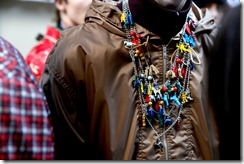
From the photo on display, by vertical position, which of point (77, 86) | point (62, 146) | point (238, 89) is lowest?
point (62, 146)

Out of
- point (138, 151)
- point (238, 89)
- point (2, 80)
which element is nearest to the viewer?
point (238, 89)

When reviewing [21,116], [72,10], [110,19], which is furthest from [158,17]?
[72,10]

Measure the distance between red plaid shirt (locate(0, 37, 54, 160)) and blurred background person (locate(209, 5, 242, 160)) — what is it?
0.32 m

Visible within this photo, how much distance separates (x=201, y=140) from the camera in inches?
36.5

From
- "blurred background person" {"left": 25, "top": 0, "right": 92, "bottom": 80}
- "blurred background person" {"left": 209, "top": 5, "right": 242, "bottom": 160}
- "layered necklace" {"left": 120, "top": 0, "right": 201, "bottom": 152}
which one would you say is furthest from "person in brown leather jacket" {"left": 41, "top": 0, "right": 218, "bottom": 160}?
"blurred background person" {"left": 25, "top": 0, "right": 92, "bottom": 80}

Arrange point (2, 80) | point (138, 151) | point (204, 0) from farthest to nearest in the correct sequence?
1. point (204, 0)
2. point (138, 151)
3. point (2, 80)

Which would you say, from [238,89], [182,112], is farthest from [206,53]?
[238,89]

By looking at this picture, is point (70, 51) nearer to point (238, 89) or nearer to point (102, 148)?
point (102, 148)

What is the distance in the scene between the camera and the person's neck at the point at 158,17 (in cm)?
95

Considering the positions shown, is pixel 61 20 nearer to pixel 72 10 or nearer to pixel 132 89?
pixel 72 10

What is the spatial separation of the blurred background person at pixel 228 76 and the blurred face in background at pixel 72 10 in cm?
100

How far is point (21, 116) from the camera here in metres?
0.76

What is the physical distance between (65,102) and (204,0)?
0.57 meters

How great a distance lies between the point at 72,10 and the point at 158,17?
686 mm
